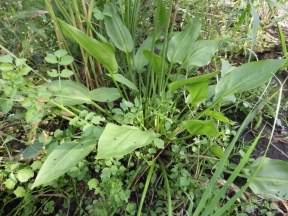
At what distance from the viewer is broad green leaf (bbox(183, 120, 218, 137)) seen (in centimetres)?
94

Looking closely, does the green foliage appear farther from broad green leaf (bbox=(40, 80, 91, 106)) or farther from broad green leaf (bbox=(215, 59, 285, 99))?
broad green leaf (bbox=(215, 59, 285, 99))

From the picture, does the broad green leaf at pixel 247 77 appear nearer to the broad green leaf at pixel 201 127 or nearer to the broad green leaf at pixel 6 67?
the broad green leaf at pixel 201 127

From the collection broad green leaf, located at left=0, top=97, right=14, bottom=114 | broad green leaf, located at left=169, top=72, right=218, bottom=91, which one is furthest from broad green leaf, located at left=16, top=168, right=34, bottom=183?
broad green leaf, located at left=169, top=72, right=218, bottom=91

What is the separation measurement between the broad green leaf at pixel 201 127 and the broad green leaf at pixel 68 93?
24 centimetres

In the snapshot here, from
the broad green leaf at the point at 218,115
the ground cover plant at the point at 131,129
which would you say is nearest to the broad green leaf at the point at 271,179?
the ground cover plant at the point at 131,129

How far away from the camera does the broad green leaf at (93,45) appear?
3.08 feet

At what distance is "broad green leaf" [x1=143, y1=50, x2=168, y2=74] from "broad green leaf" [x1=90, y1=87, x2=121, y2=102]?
4.3 inches

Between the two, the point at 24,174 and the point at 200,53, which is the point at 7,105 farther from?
the point at 200,53

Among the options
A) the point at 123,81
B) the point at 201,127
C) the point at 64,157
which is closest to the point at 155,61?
the point at 123,81

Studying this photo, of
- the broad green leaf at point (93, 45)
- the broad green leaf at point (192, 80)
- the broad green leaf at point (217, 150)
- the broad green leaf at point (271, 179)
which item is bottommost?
the broad green leaf at point (271, 179)

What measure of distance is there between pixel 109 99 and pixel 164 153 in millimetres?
188

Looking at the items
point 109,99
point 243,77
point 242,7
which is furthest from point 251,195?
point 242,7

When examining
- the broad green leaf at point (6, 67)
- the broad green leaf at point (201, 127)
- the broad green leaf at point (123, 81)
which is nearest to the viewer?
the broad green leaf at point (6, 67)

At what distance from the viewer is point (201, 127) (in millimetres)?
968
